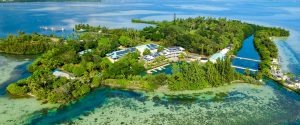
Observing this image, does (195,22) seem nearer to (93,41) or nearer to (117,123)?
(93,41)

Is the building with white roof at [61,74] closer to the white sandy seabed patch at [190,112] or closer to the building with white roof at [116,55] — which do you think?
the white sandy seabed patch at [190,112]

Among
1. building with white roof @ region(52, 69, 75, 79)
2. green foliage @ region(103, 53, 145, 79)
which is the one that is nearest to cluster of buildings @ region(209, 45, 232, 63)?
green foliage @ region(103, 53, 145, 79)

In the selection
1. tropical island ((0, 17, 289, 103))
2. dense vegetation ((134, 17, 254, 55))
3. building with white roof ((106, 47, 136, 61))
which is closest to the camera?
tropical island ((0, 17, 289, 103))

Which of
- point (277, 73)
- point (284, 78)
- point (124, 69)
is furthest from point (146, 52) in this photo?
point (284, 78)

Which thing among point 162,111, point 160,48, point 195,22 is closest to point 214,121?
point 162,111

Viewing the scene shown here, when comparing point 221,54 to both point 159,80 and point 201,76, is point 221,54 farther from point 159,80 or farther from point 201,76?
point 159,80

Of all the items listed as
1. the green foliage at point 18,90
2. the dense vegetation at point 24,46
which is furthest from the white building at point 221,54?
the dense vegetation at point 24,46

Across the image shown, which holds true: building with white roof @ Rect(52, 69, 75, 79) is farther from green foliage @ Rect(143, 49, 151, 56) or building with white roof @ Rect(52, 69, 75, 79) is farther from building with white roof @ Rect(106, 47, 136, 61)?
green foliage @ Rect(143, 49, 151, 56)
